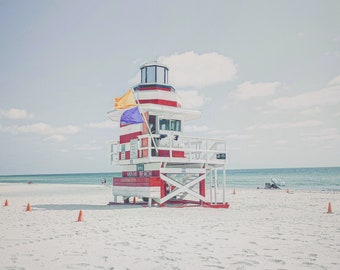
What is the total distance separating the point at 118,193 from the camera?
650 inches

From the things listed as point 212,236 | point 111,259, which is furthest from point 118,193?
point 111,259

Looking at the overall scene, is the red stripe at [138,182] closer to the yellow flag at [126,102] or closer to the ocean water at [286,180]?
the yellow flag at [126,102]

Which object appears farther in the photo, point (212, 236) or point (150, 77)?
point (150, 77)

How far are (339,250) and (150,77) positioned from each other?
12034 mm

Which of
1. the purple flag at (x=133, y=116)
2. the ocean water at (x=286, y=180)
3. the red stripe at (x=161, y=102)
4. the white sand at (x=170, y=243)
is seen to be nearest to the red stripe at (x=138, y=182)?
the purple flag at (x=133, y=116)

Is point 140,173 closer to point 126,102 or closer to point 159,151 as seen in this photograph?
point 159,151

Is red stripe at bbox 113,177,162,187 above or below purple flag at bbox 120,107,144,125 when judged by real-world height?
below

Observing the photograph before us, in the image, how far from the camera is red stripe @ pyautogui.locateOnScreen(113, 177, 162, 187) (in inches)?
554

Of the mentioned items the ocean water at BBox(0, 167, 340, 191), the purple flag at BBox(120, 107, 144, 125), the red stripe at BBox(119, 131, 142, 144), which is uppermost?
the purple flag at BBox(120, 107, 144, 125)

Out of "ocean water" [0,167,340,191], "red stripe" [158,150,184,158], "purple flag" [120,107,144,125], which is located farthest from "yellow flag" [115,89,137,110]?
"ocean water" [0,167,340,191]

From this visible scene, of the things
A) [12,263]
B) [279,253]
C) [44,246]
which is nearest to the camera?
[12,263]

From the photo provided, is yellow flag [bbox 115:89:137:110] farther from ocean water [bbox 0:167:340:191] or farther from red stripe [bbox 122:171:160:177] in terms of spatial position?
ocean water [bbox 0:167:340:191]

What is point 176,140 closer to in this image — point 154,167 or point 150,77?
point 154,167

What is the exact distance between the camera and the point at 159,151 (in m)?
15.3
